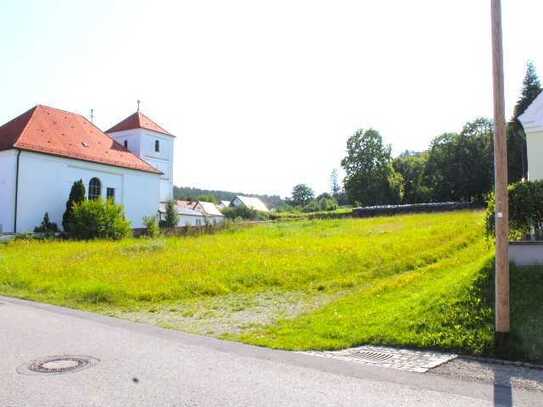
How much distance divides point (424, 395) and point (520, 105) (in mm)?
59973

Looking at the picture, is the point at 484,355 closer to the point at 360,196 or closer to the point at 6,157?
the point at 6,157

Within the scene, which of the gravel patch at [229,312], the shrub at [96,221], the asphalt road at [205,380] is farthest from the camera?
the shrub at [96,221]

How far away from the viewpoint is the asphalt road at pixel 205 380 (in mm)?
5465

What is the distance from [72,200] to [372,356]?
32798 millimetres

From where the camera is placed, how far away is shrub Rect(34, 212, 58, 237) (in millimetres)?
34066

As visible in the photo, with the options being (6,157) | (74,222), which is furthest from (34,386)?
(6,157)

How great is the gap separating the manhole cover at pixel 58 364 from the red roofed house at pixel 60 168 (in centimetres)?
3088

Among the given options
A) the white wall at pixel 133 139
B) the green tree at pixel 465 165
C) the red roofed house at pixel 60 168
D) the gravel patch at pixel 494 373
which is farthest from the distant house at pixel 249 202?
the gravel patch at pixel 494 373

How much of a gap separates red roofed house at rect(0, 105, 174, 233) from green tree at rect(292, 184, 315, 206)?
86.1m

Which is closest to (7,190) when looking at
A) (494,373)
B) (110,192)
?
(110,192)

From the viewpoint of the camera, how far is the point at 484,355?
7.67m

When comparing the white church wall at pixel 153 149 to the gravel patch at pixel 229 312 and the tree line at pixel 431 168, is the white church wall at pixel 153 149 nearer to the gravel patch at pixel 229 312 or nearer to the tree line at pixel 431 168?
the tree line at pixel 431 168

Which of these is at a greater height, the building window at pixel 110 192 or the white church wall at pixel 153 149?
the white church wall at pixel 153 149

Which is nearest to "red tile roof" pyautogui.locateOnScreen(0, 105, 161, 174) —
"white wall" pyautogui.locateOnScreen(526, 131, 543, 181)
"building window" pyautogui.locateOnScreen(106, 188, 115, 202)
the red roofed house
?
the red roofed house
